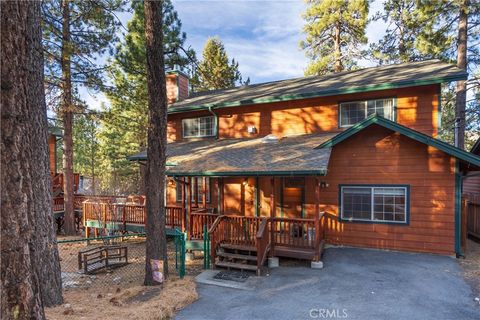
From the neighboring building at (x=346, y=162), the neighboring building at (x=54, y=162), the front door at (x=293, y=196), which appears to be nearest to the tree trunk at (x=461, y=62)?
the neighboring building at (x=346, y=162)

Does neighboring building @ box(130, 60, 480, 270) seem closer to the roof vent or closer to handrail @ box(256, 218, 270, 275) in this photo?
the roof vent

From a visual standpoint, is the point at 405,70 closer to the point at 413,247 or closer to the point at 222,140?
the point at 413,247

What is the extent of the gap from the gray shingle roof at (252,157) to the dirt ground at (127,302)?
3.47 meters

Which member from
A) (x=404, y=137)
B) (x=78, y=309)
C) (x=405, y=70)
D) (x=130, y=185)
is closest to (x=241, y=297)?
(x=78, y=309)

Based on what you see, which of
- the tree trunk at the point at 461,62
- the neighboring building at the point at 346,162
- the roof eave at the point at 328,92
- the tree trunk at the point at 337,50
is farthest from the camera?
the tree trunk at the point at 337,50

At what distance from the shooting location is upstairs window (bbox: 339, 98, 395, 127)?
9969 mm

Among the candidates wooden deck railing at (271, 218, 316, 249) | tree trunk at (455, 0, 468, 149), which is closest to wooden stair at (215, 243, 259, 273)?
wooden deck railing at (271, 218, 316, 249)

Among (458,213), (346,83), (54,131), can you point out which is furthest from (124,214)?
(458,213)

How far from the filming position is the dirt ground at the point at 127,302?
4723mm

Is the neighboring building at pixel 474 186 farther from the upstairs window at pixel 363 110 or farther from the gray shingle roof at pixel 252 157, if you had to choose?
the gray shingle roof at pixel 252 157

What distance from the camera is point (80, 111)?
13352 mm

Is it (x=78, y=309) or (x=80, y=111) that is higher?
(x=80, y=111)

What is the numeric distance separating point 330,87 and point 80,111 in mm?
11159

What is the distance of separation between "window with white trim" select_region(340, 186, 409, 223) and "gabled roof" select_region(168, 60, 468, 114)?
3487mm
